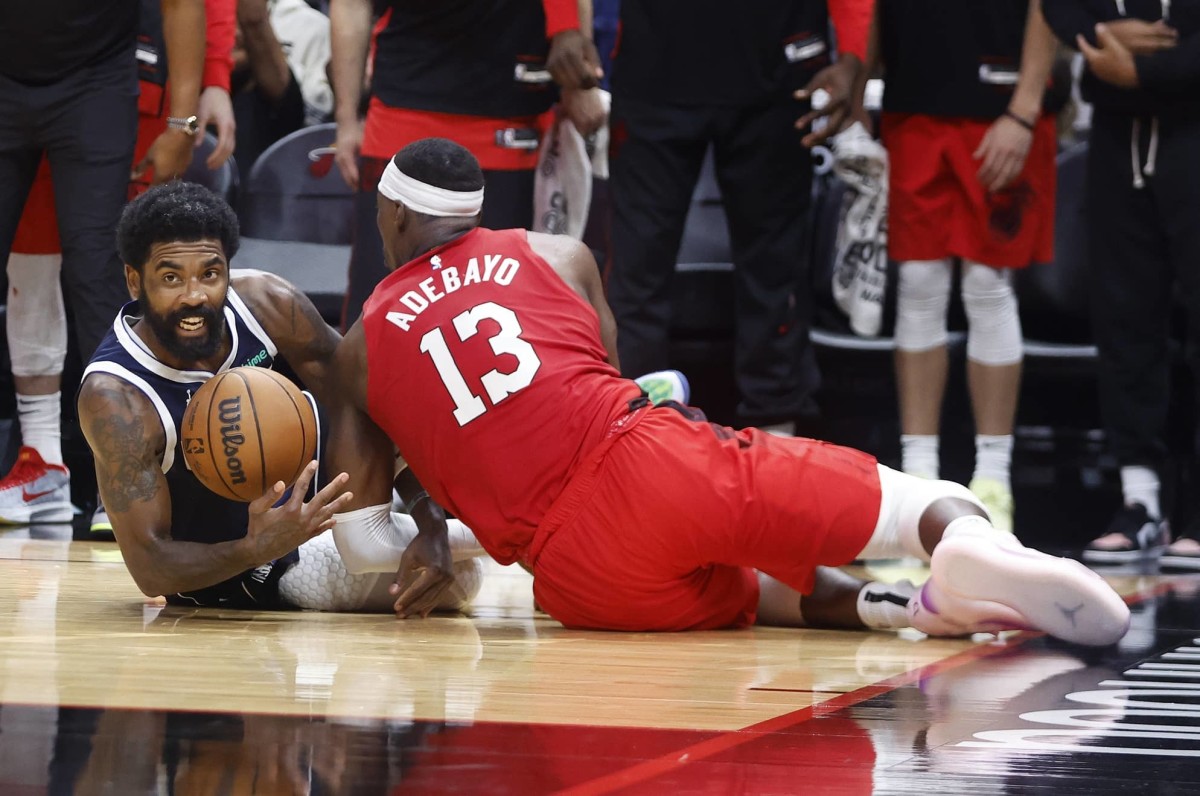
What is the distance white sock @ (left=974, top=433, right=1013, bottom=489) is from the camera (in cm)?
517

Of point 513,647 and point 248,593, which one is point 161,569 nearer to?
point 248,593

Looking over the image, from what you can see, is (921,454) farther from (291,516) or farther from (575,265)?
(291,516)

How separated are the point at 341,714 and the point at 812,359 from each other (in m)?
3.09

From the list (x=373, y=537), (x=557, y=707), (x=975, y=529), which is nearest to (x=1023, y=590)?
(x=975, y=529)

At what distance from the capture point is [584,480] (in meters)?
3.52

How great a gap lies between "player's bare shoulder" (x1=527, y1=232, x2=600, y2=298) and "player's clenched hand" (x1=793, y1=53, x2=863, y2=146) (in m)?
1.50

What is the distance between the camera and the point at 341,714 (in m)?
2.69

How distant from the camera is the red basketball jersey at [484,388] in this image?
354 centimetres

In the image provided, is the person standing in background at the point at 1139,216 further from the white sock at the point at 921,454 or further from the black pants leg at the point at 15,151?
the black pants leg at the point at 15,151

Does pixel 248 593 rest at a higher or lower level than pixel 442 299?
lower

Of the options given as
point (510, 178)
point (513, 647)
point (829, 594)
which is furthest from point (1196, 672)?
point (510, 178)

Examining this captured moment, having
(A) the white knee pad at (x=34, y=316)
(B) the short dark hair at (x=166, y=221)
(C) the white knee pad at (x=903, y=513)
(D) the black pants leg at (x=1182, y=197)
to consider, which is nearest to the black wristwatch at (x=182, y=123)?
(A) the white knee pad at (x=34, y=316)

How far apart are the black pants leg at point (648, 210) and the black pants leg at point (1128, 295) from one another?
1234 millimetres

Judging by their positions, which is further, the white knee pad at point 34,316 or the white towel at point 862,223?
the white towel at point 862,223
